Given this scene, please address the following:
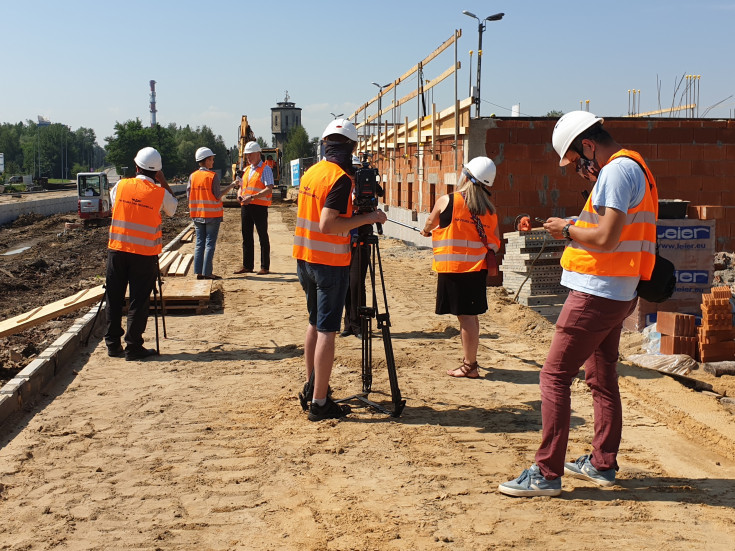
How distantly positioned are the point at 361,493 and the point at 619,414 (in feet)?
5.30

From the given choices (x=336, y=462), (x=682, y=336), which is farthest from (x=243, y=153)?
(x=336, y=462)

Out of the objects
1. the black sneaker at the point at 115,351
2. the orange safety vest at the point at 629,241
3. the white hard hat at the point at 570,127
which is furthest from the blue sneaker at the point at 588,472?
the black sneaker at the point at 115,351

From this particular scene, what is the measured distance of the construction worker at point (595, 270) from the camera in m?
3.90

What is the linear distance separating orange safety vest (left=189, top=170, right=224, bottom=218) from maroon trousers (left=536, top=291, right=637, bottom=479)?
9.12m

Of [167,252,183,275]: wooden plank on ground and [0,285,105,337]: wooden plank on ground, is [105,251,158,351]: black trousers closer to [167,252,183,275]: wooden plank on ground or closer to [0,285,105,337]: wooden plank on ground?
[0,285,105,337]: wooden plank on ground

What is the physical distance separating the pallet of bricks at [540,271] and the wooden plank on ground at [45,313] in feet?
20.0

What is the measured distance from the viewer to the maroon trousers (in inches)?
160

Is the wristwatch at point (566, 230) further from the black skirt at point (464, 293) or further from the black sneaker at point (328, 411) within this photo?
the black skirt at point (464, 293)

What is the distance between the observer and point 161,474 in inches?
186

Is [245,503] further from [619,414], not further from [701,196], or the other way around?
[701,196]

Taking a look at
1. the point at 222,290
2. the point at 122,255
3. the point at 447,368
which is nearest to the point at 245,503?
the point at 447,368

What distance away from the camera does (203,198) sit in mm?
12430

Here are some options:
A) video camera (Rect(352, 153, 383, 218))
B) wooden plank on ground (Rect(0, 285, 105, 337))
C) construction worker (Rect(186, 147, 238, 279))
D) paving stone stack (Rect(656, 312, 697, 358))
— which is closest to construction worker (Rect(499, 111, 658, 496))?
video camera (Rect(352, 153, 383, 218))

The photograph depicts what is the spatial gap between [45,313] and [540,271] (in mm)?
6820
